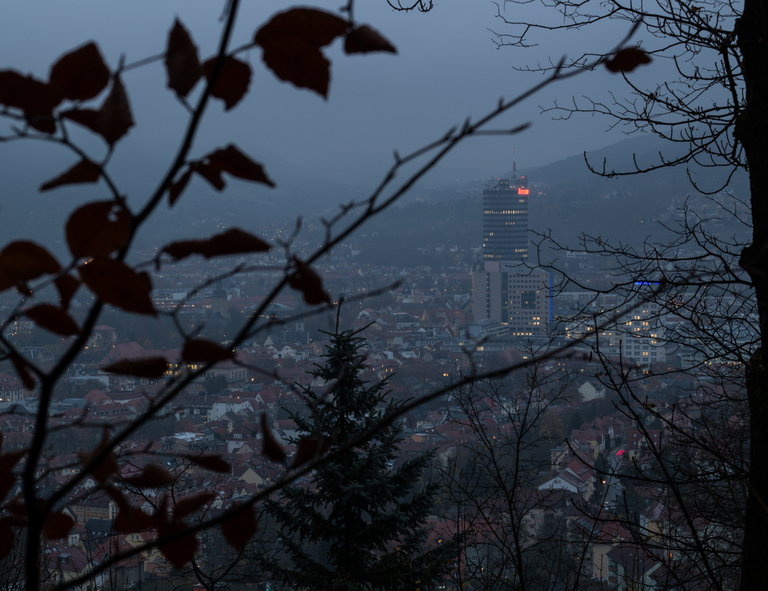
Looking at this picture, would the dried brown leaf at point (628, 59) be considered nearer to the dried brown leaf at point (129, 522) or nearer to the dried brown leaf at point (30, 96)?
the dried brown leaf at point (30, 96)

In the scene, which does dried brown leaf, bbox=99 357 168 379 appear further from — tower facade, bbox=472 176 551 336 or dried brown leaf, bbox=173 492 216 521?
tower facade, bbox=472 176 551 336

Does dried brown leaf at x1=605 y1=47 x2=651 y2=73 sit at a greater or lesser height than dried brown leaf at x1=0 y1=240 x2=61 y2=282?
greater

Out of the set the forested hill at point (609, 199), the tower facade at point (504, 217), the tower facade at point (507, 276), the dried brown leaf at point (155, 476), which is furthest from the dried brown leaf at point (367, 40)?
the tower facade at point (504, 217)

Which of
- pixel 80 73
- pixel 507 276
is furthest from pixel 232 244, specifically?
pixel 507 276

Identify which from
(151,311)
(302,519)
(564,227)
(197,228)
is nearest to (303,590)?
(302,519)

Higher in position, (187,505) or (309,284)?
(309,284)

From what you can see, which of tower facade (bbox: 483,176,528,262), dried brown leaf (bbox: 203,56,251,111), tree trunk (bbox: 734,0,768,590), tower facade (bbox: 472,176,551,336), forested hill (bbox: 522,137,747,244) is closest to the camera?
dried brown leaf (bbox: 203,56,251,111)

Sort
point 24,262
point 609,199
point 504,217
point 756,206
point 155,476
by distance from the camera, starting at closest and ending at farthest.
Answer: point 24,262 → point 155,476 → point 756,206 → point 609,199 → point 504,217

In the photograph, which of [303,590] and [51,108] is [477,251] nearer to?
[303,590]

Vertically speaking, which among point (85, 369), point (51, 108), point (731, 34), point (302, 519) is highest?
point (731, 34)

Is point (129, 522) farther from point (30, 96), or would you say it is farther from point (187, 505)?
point (30, 96)

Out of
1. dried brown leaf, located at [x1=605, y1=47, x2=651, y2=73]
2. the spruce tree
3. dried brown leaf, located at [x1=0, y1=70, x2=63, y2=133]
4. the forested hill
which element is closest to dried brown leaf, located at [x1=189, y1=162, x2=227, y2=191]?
dried brown leaf, located at [x1=0, y1=70, x2=63, y2=133]
